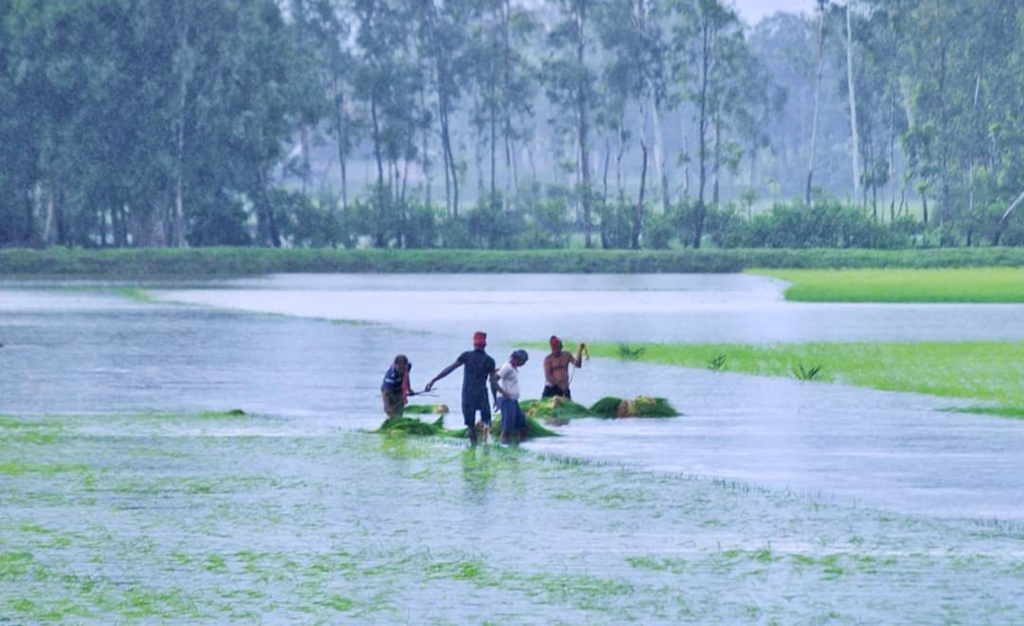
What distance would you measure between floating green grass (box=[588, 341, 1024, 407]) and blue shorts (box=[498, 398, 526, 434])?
10306mm

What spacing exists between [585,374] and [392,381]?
13577 millimetres

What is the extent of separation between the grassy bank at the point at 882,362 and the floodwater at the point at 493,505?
1631 mm

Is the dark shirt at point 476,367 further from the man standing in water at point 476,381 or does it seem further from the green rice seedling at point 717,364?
the green rice seedling at point 717,364

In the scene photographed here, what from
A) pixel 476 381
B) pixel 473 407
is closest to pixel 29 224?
pixel 473 407

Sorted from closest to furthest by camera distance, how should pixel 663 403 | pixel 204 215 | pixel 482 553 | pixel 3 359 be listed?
pixel 482 553 < pixel 663 403 < pixel 3 359 < pixel 204 215

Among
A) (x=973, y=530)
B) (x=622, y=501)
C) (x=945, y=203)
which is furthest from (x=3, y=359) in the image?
(x=945, y=203)

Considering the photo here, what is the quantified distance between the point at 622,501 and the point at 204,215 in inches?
4038

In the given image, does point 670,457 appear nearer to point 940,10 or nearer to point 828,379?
point 828,379

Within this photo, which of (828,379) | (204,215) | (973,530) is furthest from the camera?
(204,215)

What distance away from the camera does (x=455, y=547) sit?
64.9 feet

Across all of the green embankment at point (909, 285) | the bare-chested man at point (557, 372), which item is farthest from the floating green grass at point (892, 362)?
the green embankment at point (909, 285)

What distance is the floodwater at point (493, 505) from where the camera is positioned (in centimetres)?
1705

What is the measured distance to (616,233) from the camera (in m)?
129

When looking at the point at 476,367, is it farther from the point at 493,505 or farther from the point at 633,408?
the point at 633,408
